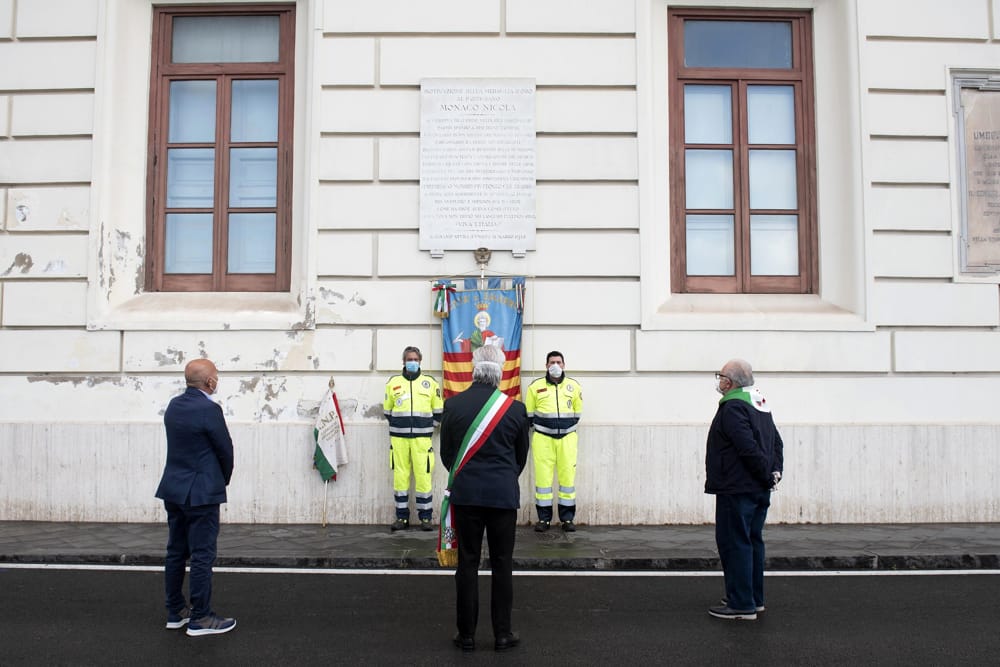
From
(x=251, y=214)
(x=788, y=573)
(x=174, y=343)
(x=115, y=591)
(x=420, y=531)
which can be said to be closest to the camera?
(x=115, y=591)

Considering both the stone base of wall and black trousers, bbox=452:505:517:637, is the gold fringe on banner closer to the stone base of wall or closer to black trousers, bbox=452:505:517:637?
black trousers, bbox=452:505:517:637

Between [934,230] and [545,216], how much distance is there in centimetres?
469

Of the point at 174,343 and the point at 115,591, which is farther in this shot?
the point at 174,343

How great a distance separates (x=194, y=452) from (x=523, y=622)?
2570 millimetres

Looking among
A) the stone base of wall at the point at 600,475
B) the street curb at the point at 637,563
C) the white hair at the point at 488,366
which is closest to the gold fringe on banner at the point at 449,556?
the white hair at the point at 488,366

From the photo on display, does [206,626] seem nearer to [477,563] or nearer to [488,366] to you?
[477,563]

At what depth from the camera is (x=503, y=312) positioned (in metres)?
10.6

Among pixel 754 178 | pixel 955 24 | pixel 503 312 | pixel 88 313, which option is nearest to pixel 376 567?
pixel 503 312

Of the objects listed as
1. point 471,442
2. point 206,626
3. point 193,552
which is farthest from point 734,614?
point 193,552

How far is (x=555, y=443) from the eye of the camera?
10141 mm

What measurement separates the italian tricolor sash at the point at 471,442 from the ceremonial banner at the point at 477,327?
464 cm

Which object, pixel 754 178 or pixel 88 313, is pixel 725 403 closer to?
pixel 754 178

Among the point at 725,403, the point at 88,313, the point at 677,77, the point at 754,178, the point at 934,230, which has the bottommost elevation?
the point at 725,403

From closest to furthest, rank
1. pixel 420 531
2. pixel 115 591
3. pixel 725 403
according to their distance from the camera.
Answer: pixel 725 403 < pixel 115 591 < pixel 420 531
